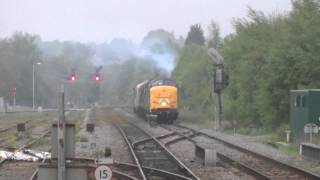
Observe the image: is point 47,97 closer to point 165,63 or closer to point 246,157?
point 165,63

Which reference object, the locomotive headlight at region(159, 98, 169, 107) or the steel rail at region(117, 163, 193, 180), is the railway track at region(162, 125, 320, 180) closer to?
the steel rail at region(117, 163, 193, 180)

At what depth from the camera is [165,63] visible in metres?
84.8

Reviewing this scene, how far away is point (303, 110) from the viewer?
27266 mm

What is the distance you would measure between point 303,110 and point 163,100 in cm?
2364

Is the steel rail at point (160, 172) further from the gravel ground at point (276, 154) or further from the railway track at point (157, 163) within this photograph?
the gravel ground at point (276, 154)

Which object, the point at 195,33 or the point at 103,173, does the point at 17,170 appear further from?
the point at 195,33

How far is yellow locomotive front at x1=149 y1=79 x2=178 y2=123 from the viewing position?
50.0 metres

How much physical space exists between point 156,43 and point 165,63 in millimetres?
2720

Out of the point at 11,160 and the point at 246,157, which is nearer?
the point at 11,160

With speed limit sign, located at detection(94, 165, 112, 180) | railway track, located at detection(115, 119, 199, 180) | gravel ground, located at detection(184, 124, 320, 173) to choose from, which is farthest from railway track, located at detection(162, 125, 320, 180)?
speed limit sign, located at detection(94, 165, 112, 180)

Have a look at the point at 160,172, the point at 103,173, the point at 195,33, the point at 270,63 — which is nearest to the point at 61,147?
the point at 103,173

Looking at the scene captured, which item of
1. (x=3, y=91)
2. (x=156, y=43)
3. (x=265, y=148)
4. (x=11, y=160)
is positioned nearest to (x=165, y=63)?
(x=156, y=43)

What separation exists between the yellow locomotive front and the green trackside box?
2162 centimetres

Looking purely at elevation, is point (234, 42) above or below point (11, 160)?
above
